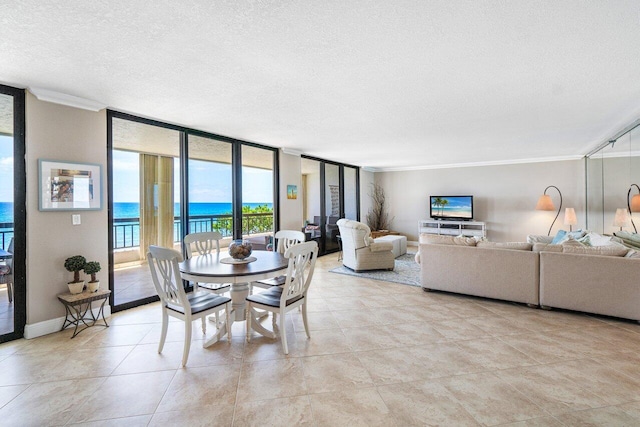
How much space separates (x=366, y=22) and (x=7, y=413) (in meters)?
3.30

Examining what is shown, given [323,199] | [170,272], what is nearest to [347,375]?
[170,272]

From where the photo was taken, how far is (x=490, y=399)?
76.3 inches

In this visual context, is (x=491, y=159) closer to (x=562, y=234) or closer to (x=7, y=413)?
(x=562, y=234)

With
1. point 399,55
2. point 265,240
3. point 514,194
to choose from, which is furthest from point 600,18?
point 514,194

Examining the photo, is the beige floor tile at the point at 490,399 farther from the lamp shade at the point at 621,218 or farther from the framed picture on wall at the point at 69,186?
the lamp shade at the point at 621,218

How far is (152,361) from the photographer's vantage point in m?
→ 2.43

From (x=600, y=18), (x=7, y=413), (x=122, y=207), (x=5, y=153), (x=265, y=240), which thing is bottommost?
(x=7, y=413)

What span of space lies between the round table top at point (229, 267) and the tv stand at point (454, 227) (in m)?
6.13

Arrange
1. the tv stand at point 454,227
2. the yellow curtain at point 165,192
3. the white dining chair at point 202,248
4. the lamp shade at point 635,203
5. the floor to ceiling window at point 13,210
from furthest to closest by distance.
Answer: the tv stand at point 454,227 → the yellow curtain at point 165,192 → the lamp shade at point 635,203 → the white dining chair at point 202,248 → the floor to ceiling window at point 13,210

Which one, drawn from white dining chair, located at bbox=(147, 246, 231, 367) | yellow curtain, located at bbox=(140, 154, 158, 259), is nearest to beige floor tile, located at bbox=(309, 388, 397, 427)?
white dining chair, located at bbox=(147, 246, 231, 367)

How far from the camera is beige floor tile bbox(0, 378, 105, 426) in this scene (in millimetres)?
1778

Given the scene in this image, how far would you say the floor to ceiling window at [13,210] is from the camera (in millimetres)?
2801

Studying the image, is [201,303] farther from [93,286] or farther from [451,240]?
[451,240]

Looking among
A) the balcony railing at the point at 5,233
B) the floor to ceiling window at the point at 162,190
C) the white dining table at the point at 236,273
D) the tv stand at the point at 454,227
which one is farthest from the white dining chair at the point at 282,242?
the tv stand at the point at 454,227
